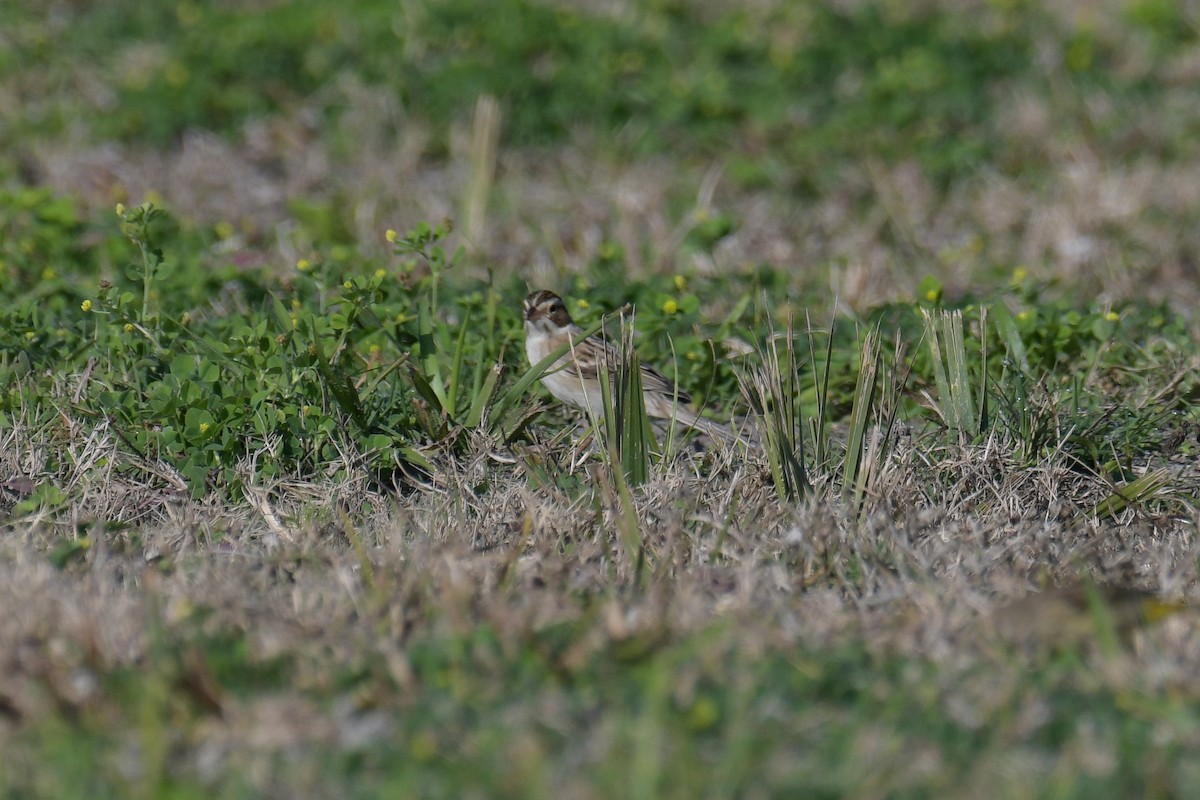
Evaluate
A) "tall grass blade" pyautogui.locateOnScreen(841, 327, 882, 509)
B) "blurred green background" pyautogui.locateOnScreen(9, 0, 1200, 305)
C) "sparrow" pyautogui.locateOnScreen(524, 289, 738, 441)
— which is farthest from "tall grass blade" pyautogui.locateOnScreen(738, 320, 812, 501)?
"blurred green background" pyautogui.locateOnScreen(9, 0, 1200, 305)

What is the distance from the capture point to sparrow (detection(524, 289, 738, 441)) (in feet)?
18.9

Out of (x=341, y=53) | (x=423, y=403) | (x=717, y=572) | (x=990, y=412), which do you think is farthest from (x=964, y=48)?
(x=717, y=572)

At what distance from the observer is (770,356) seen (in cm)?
505

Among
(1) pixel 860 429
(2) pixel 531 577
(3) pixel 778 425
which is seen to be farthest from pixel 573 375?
(2) pixel 531 577

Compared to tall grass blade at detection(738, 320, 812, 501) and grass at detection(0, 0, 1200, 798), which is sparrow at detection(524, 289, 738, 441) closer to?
grass at detection(0, 0, 1200, 798)

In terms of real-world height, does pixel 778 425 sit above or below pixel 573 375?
above

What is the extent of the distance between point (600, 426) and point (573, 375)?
0.64m

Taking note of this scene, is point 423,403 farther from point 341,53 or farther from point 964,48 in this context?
point 964,48

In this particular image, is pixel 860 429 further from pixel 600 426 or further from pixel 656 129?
pixel 656 129

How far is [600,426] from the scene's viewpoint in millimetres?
5383

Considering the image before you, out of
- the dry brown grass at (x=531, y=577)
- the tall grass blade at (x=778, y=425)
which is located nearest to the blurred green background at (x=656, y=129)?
the tall grass blade at (x=778, y=425)

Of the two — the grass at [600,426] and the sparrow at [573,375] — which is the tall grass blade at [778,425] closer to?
the grass at [600,426]

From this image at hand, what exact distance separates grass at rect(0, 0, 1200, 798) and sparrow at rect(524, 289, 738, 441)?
0.13m

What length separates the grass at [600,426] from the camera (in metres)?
3.37
